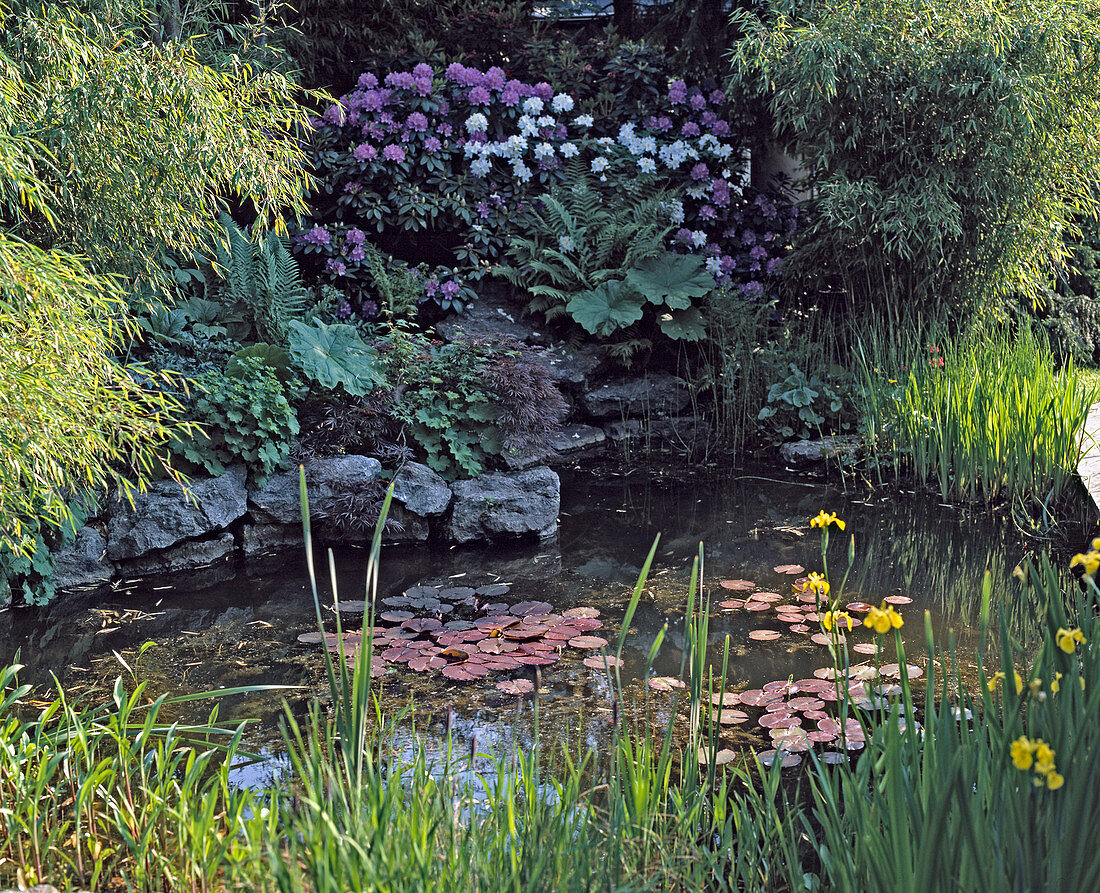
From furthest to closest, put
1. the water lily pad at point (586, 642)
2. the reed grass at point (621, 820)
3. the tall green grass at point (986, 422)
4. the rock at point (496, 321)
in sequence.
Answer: the rock at point (496, 321) < the tall green grass at point (986, 422) < the water lily pad at point (586, 642) < the reed grass at point (621, 820)

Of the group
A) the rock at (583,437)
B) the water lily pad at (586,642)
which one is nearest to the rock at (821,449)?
the rock at (583,437)

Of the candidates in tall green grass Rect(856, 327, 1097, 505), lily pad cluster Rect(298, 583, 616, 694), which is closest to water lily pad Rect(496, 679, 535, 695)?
lily pad cluster Rect(298, 583, 616, 694)

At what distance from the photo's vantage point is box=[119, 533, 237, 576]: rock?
12.9 ft

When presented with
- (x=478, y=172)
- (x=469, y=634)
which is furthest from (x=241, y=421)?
(x=478, y=172)

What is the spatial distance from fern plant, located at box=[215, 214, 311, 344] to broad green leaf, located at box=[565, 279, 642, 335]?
1739mm

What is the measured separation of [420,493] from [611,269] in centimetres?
244

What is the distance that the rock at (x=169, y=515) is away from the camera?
388 centimetres

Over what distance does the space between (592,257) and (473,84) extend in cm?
160

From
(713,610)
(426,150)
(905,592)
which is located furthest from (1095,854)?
(426,150)

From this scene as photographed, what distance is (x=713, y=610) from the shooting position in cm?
337

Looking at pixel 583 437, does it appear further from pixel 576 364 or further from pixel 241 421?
pixel 241 421

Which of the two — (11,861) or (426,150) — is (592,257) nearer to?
(426,150)

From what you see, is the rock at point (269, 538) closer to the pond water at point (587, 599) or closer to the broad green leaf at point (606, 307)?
the pond water at point (587, 599)

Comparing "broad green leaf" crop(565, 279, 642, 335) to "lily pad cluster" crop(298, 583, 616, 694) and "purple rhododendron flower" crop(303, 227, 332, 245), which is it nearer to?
"purple rhododendron flower" crop(303, 227, 332, 245)
